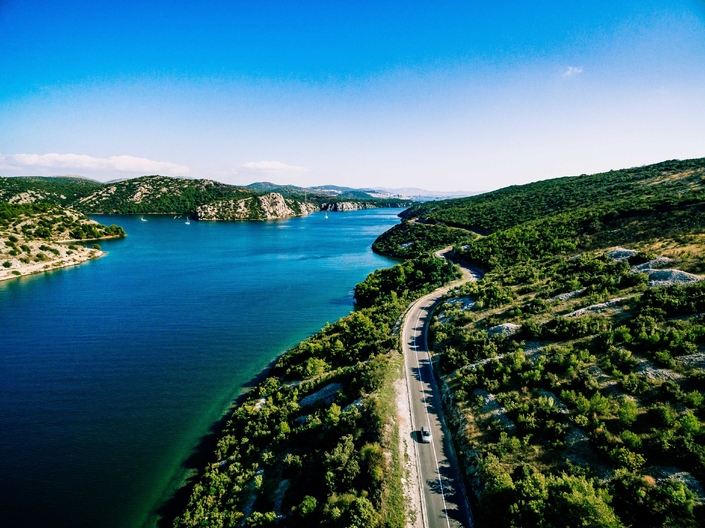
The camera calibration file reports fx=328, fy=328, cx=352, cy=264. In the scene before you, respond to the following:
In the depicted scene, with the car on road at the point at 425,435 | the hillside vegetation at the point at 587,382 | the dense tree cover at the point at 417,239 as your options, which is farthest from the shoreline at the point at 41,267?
the car on road at the point at 425,435

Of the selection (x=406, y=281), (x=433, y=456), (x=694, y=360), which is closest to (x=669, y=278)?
(x=694, y=360)

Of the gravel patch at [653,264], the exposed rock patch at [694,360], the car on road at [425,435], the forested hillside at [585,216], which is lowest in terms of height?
the car on road at [425,435]

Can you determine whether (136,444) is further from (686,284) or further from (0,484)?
(686,284)

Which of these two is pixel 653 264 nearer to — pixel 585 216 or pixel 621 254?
pixel 621 254

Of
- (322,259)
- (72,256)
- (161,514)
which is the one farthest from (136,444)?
(72,256)

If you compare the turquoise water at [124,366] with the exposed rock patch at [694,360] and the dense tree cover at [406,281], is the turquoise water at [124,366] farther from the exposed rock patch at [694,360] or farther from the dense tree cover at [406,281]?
the exposed rock patch at [694,360]

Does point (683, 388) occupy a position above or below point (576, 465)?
above
